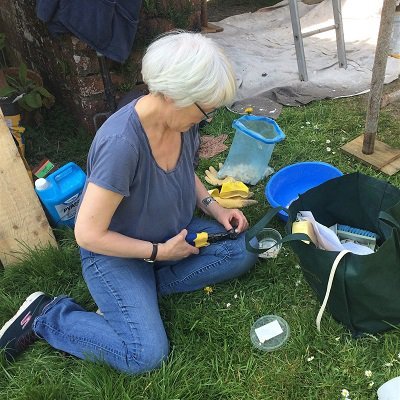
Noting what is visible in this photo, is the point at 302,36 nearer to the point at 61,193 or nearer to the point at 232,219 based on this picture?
the point at 232,219

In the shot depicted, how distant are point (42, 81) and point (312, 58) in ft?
8.11

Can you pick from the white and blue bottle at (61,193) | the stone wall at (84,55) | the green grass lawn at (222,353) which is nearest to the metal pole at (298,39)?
the stone wall at (84,55)

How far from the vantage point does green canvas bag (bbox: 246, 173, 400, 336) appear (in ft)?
5.21

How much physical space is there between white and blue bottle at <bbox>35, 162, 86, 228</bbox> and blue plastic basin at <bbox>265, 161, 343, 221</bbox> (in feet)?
3.54

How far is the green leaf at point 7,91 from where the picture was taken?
3.05 metres

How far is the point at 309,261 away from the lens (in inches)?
67.5

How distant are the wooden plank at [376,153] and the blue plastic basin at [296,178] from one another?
1.21 feet

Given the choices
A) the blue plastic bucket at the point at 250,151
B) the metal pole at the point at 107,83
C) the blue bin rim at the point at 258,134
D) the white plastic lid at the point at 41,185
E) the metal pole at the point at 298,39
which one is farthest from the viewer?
the metal pole at the point at 298,39

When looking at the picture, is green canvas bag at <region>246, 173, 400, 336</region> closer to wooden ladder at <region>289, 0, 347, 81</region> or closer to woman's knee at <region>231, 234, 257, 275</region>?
woman's knee at <region>231, 234, 257, 275</region>

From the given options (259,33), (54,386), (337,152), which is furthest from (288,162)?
(259,33)

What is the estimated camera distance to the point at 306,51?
14.6 feet

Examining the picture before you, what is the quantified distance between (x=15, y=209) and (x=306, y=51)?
329 centimetres

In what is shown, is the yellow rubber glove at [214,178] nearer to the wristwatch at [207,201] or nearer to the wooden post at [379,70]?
the wristwatch at [207,201]

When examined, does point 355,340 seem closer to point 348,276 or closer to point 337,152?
point 348,276
